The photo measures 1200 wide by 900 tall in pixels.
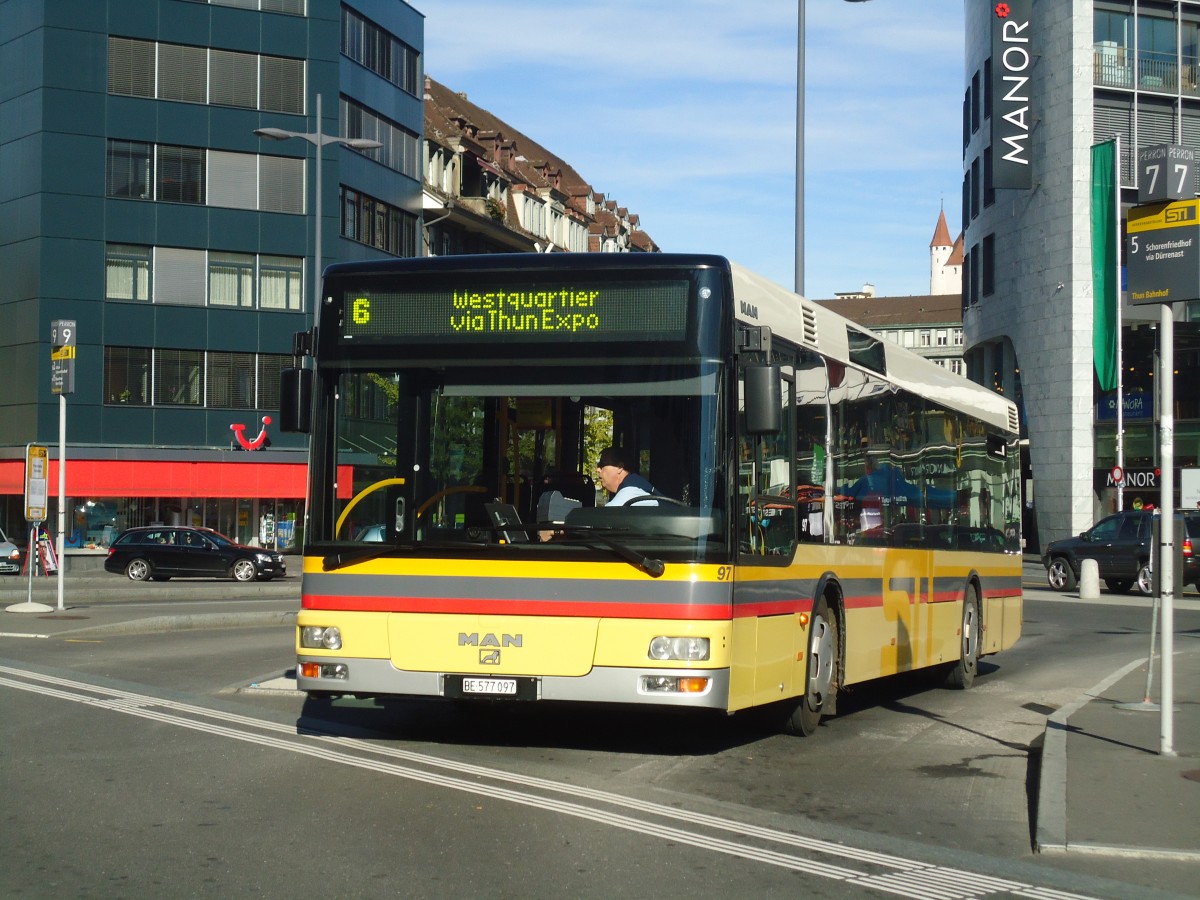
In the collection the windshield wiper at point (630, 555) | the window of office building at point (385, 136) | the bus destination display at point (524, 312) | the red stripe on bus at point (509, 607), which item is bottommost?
the red stripe on bus at point (509, 607)

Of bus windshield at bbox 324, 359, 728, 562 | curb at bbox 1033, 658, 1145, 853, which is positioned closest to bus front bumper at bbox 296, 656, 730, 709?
bus windshield at bbox 324, 359, 728, 562

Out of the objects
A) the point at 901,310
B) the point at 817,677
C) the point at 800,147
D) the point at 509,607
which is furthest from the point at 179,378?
the point at 901,310

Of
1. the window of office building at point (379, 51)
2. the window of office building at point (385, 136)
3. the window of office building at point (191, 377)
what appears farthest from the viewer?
the window of office building at point (379, 51)

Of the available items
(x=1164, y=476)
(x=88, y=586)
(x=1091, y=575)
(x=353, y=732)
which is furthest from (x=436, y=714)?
(x=88, y=586)

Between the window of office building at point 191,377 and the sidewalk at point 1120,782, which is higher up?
the window of office building at point 191,377

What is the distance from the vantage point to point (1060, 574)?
3759 cm

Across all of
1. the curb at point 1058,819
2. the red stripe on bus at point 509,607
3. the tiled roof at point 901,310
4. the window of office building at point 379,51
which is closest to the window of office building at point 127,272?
the window of office building at point 379,51

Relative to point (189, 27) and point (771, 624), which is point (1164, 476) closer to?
point (771, 624)

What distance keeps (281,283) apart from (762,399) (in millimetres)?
46253

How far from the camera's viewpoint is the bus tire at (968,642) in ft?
51.9

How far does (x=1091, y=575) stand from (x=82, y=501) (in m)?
31.2

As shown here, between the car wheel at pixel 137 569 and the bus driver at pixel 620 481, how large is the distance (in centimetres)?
3498

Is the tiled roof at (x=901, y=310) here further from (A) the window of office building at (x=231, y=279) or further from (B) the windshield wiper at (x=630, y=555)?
(B) the windshield wiper at (x=630, y=555)

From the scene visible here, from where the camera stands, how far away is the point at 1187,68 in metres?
57.4
